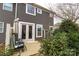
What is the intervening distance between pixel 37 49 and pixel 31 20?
0.46m

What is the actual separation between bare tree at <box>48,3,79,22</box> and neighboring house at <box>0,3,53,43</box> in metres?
0.15

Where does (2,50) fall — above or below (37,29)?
below

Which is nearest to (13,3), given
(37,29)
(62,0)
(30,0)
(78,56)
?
(30,0)

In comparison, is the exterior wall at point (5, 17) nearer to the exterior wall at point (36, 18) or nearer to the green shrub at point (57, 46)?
the exterior wall at point (36, 18)

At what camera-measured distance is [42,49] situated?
3236mm

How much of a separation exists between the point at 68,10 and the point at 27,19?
2.13ft

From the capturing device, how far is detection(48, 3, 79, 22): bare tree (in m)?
3.25

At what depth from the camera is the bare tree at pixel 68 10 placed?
3250 mm

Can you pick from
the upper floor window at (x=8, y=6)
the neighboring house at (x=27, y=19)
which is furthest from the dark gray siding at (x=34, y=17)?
the upper floor window at (x=8, y=6)

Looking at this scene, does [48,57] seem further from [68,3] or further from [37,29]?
[68,3]

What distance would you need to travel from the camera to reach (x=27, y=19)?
3.27 metres

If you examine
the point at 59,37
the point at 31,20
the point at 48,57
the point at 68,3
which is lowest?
the point at 48,57

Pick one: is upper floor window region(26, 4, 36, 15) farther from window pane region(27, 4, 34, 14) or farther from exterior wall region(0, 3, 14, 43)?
exterior wall region(0, 3, 14, 43)

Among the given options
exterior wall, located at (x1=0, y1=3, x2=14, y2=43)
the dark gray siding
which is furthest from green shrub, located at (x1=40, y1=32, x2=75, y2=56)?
exterior wall, located at (x1=0, y1=3, x2=14, y2=43)
